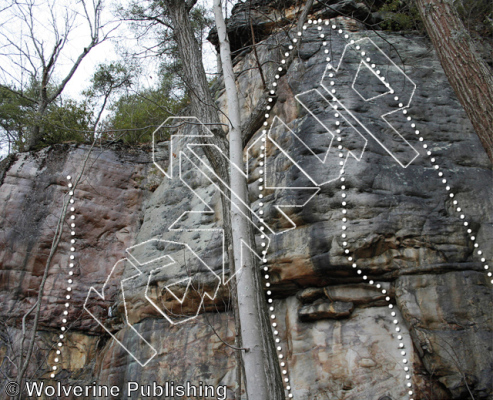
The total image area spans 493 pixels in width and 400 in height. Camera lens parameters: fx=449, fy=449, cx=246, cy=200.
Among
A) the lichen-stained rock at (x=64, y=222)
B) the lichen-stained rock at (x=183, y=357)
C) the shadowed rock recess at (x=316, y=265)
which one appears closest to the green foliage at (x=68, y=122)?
the lichen-stained rock at (x=64, y=222)

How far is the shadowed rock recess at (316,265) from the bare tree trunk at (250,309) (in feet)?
3.98

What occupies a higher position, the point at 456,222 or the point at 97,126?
the point at 97,126

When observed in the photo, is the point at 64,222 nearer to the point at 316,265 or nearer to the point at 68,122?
the point at 68,122

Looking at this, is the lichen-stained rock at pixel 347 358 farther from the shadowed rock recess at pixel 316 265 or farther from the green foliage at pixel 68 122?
the green foliage at pixel 68 122

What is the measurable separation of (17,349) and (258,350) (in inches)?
194

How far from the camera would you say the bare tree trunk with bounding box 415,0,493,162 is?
4.08m

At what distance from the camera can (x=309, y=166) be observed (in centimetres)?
581

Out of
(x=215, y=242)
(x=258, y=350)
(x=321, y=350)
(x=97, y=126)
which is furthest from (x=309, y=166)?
(x=97, y=126)

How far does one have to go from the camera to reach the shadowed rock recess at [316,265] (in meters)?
4.80

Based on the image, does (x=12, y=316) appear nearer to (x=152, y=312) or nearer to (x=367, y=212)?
(x=152, y=312)

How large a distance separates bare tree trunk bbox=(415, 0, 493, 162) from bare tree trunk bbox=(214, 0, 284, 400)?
225cm

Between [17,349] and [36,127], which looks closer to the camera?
[17,349]

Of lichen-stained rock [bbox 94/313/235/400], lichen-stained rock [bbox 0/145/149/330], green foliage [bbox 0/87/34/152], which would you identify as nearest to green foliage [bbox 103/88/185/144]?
lichen-stained rock [bbox 0/145/149/330]

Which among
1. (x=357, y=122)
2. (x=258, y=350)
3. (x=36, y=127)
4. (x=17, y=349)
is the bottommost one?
(x=258, y=350)
